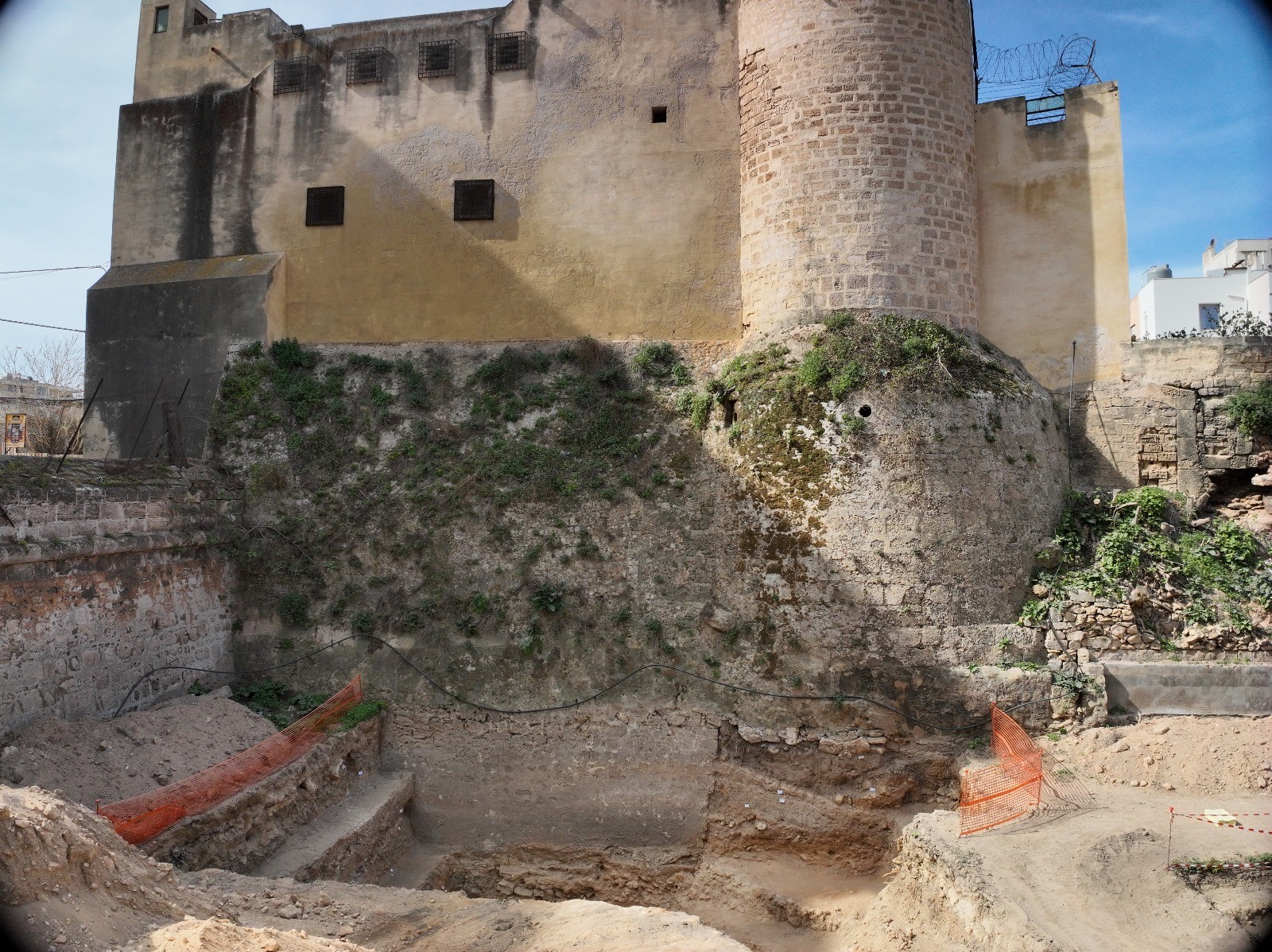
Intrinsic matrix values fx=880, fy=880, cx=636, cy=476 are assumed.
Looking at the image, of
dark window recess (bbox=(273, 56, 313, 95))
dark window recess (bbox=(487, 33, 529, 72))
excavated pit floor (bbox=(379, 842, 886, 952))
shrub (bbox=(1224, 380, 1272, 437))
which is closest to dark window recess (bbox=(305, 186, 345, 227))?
dark window recess (bbox=(273, 56, 313, 95))

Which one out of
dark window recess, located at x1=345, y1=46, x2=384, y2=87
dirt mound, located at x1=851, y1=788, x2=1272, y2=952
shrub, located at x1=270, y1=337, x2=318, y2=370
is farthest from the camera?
dark window recess, located at x1=345, y1=46, x2=384, y2=87

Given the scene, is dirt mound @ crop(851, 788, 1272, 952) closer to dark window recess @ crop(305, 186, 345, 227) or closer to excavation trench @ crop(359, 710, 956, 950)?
excavation trench @ crop(359, 710, 956, 950)

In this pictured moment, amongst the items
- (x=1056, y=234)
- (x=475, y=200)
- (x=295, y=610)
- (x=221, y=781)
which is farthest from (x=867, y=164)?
(x=221, y=781)

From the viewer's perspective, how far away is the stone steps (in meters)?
8.95

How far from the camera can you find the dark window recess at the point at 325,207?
1484 centimetres

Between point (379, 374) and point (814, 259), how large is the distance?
7.04 m

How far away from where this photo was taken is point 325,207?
14852mm

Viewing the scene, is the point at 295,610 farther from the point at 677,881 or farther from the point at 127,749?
the point at 677,881

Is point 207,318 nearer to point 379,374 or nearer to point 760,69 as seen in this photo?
point 379,374

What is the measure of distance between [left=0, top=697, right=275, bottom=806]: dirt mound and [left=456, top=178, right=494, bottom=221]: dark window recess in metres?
8.33

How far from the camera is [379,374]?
46.5 feet

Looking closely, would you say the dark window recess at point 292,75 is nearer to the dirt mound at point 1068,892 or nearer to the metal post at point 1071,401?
the metal post at point 1071,401

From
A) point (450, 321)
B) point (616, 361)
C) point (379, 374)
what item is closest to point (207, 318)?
point (379, 374)

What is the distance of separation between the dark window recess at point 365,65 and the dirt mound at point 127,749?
10.3 metres
